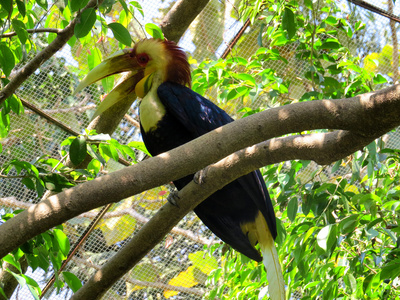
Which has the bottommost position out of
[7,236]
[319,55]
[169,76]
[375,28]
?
[7,236]

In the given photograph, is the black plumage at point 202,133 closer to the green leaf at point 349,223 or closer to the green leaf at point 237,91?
the green leaf at point 237,91

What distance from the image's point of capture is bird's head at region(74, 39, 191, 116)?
2.81 metres

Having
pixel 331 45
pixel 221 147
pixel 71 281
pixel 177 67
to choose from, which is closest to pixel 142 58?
pixel 177 67

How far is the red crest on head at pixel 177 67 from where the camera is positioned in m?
2.88

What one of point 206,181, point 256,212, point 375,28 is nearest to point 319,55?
point 375,28

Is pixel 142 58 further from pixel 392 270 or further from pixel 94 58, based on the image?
pixel 392 270

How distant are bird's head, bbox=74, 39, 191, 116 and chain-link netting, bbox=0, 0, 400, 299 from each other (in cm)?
14

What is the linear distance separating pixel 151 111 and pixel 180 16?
0.54 metres

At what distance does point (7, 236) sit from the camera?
1.32m

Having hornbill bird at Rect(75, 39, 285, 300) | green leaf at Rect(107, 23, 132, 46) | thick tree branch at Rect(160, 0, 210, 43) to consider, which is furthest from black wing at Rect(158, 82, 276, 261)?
green leaf at Rect(107, 23, 132, 46)

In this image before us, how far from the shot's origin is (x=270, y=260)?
250cm

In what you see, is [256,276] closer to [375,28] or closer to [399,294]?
[399,294]

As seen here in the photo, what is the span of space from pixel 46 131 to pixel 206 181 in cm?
170

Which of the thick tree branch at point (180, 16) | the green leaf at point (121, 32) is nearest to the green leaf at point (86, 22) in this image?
the green leaf at point (121, 32)
